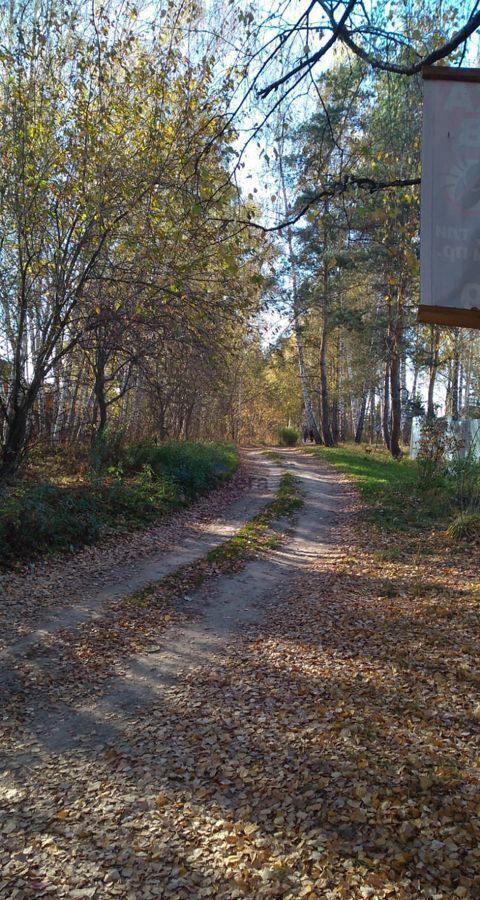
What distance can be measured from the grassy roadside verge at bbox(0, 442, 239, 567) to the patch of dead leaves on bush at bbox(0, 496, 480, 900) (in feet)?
14.9

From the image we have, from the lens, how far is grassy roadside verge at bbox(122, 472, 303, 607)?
7.71 m

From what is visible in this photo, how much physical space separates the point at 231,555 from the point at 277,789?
244 inches

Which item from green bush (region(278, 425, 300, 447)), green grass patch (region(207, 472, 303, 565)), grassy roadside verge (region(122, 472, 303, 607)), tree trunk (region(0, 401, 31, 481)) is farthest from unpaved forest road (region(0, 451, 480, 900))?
green bush (region(278, 425, 300, 447))

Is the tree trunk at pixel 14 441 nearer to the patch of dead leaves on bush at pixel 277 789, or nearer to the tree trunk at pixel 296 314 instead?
the tree trunk at pixel 296 314

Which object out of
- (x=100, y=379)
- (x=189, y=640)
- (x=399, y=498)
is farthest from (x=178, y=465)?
(x=189, y=640)

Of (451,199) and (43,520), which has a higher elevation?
(451,199)

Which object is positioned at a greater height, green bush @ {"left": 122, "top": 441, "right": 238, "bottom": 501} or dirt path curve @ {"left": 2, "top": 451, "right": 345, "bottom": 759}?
green bush @ {"left": 122, "top": 441, "right": 238, "bottom": 501}

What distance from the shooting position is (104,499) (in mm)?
11711

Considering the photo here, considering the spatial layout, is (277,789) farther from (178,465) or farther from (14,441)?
(178,465)

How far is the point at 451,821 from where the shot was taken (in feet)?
10.0

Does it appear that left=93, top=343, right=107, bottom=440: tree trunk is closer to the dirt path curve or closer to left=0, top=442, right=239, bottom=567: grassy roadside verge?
left=0, top=442, right=239, bottom=567: grassy roadside verge

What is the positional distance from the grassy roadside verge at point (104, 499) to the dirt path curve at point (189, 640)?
5.14ft

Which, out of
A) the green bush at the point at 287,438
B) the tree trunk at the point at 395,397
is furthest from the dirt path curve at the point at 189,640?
the green bush at the point at 287,438

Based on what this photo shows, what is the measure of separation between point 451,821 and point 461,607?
156 inches
